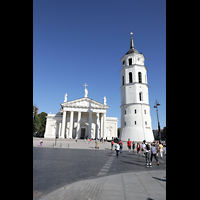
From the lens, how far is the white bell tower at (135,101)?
34.5m

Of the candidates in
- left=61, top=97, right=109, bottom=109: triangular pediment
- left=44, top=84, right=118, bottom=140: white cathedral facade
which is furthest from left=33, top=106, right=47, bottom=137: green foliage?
left=61, top=97, right=109, bottom=109: triangular pediment

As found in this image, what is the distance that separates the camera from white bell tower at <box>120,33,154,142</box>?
34.5m

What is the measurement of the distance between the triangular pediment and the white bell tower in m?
12.1

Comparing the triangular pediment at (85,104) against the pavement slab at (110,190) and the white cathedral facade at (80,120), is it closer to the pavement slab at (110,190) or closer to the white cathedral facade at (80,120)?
the white cathedral facade at (80,120)

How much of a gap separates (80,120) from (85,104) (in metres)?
6.32

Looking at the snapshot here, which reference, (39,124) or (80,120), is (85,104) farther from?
(39,124)

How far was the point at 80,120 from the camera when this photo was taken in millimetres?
51219

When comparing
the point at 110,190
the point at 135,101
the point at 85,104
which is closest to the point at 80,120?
the point at 85,104

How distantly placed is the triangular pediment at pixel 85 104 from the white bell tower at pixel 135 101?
12.1 m
